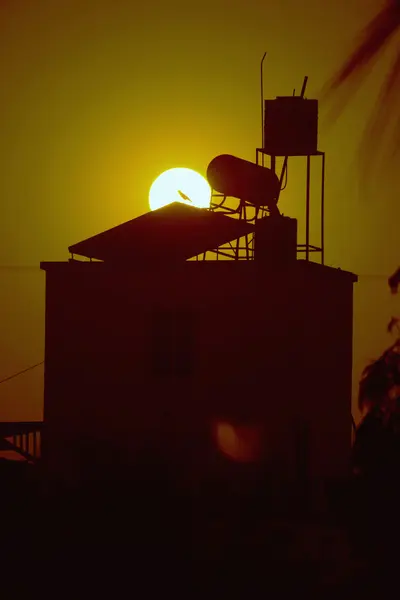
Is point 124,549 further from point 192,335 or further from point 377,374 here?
point 377,374

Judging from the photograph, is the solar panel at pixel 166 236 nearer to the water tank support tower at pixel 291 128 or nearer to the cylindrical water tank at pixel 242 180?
the cylindrical water tank at pixel 242 180

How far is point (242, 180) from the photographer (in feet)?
63.5

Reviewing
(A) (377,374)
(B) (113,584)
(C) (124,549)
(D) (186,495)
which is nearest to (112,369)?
(D) (186,495)

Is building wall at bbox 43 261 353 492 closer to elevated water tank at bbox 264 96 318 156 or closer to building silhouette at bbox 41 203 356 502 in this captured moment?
building silhouette at bbox 41 203 356 502

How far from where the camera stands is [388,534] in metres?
7.48

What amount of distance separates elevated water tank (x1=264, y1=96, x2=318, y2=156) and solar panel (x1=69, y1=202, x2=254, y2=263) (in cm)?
260

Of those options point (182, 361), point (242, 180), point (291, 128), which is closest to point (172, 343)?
point (182, 361)

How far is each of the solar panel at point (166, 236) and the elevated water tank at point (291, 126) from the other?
2.60 metres

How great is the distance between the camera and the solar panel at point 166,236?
680 inches

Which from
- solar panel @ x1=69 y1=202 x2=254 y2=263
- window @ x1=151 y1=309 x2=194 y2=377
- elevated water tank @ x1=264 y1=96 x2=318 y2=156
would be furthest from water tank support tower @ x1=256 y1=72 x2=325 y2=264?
window @ x1=151 y1=309 x2=194 y2=377

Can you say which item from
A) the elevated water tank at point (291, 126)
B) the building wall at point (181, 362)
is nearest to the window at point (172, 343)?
the building wall at point (181, 362)

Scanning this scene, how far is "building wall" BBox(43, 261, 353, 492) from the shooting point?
16.9 meters

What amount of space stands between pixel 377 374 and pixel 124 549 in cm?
899

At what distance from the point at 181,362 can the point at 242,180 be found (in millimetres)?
4635
